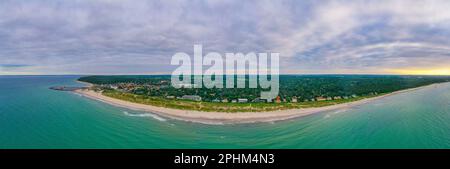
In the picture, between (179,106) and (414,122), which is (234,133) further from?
(414,122)

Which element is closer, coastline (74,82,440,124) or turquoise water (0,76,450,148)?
turquoise water (0,76,450,148)

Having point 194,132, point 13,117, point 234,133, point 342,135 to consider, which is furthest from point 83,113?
point 342,135

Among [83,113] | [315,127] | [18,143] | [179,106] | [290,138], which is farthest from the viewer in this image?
[179,106]

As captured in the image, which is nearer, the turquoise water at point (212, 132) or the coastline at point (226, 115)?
the turquoise water at point (212, 132)

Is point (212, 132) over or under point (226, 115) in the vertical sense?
under

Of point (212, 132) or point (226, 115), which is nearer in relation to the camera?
point (212, 132)

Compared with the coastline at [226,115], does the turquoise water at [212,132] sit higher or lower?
lower

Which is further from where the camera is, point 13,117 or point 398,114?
point 398,114

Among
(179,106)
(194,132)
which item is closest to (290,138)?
(194,132)

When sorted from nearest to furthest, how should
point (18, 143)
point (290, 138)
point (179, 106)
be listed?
point (18, 143) → point (290, 138) → point (179, 106)

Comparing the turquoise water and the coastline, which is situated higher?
the coastline
